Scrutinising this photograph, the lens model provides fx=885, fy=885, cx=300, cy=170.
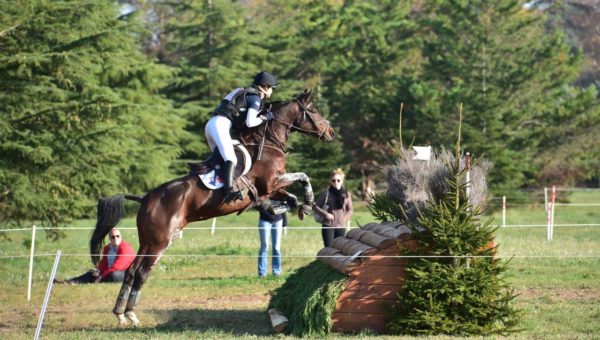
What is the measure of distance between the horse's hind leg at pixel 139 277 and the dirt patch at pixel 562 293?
199 inches

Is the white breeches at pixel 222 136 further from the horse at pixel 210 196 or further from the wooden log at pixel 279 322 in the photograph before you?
the wooden log at pixel 279 322

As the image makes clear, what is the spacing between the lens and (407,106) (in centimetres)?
4369

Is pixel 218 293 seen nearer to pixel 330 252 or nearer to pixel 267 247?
pixel 267 247

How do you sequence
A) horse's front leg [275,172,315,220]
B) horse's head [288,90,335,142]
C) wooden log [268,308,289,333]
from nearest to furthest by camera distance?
wooden log [268,308,289,333], horse's front leg [275,172,315,220], horse's head [288,90,335,142]

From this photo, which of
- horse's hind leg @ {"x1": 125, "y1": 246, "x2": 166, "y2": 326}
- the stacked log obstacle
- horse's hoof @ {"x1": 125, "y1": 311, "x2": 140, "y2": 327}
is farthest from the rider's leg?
horse's hoof @ {"x1": 125, "y1": 311, "x2": 140, "y2": 327}

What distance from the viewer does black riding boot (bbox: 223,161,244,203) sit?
10.3 metres

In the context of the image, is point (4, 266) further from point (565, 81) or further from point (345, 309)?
point (565, 81)

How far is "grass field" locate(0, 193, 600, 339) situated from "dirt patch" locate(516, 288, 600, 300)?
14 mm

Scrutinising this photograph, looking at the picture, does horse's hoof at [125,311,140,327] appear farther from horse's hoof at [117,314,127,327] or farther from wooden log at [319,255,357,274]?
wooden log at [319,255,357,274]

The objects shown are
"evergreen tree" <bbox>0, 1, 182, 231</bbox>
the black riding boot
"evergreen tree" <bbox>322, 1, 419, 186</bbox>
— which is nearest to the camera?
the black riding boot

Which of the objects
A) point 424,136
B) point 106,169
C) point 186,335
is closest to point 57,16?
point 106,169

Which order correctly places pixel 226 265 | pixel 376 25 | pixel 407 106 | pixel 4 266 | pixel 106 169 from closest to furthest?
pixel 226 265 → pixel 4 266 → pixel 106 169 → pixel 407 106 → pixel 376 25

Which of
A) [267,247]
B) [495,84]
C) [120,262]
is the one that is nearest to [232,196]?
[267,247]

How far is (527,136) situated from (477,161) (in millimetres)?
32810
